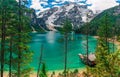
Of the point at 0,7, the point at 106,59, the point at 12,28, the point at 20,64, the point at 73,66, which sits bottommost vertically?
the point at 73,66

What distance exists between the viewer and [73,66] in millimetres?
93812

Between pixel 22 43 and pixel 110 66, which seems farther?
pixel 22 43

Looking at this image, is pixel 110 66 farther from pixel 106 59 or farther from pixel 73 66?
pixel 73 66

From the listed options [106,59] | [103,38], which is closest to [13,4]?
[106,59]

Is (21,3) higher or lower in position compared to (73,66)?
higher

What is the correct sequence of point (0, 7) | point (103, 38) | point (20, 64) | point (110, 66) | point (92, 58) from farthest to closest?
point (92, 58) < point (103, 38) < point (20, 64) < point (0, 7) < point (110, 66)

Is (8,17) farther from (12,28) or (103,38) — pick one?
(103,38)

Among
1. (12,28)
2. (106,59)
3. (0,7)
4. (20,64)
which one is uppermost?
(0,7)

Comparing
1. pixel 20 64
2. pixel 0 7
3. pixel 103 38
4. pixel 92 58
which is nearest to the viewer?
pixel 0 7

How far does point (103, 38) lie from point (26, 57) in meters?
28.3

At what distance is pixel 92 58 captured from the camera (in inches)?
3514

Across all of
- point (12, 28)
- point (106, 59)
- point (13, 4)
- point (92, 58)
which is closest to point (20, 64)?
point (12, 28)

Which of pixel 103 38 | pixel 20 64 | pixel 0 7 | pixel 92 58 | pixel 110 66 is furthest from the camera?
pixel 92 58

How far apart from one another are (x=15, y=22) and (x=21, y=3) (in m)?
2.45
